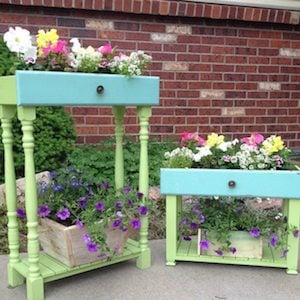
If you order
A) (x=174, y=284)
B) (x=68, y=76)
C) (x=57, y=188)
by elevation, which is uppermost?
(x=68, y=76)

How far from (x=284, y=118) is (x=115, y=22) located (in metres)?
2.05

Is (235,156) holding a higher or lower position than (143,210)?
higher

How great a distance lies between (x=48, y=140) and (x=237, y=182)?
173 centimetres

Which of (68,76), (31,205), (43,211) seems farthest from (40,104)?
(43,211)

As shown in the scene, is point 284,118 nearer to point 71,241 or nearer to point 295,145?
point 295,145

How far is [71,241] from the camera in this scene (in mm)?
1924

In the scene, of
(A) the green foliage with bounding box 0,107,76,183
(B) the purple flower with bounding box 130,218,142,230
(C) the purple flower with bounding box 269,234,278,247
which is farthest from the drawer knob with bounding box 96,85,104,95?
(A) the green foliage with bounding box 0,107,76,183

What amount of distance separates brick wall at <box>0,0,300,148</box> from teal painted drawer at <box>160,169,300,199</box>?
74.3 inches

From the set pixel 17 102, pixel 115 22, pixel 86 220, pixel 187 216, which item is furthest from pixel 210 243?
pixel 115 22

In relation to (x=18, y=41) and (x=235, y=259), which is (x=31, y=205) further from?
(x=235, y=259)

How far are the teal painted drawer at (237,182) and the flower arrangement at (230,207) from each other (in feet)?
0.29

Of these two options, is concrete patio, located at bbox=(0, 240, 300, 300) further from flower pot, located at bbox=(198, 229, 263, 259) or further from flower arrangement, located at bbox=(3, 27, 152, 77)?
flower arrangement, located at bbox=(3, 27, 152, 77)

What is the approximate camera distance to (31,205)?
5.95 feet

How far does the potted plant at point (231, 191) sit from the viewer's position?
2102 mm
